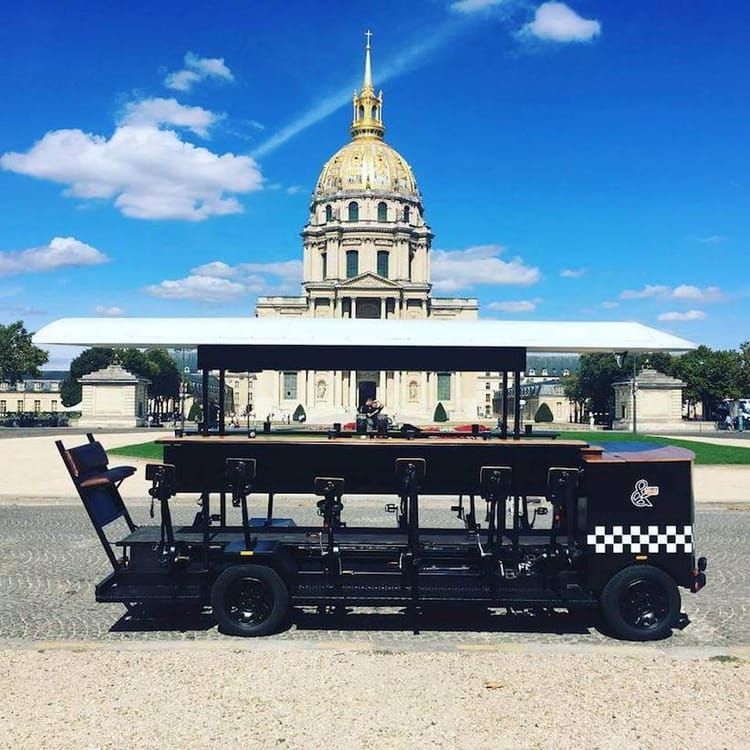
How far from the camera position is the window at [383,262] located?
12675cm

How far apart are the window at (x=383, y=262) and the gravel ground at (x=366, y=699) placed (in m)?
120

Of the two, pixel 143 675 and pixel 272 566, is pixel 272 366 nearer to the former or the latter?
pixel 272 566

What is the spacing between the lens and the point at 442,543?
33.4 feet

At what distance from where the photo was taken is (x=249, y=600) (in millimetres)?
9141

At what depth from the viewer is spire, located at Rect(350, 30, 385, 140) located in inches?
5290

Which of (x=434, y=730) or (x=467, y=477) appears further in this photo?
(x=467, y=477)

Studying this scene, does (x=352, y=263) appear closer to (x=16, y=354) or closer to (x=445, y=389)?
(x=445, y=389)

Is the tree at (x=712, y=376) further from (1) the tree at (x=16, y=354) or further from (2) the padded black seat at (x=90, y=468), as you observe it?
(2) the padded black seat at (x=90, y=468)

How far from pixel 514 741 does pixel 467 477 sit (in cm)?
385

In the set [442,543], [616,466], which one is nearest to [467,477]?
[442,543]

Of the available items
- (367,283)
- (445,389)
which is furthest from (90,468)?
(367,283)

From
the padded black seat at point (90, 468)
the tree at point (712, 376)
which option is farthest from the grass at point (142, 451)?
the tree at point (712, 376)

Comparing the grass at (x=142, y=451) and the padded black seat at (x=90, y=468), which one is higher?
the padded black seat at (x=90, y=468)

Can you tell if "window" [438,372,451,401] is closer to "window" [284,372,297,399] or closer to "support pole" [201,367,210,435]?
"window" [284,372,297,399]
